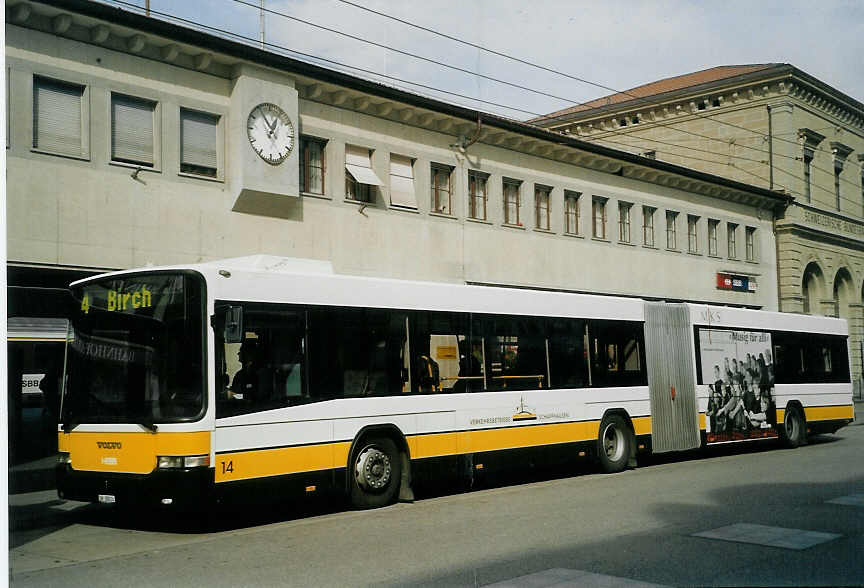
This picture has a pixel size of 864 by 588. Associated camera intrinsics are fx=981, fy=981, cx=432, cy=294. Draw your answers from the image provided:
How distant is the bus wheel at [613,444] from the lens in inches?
665

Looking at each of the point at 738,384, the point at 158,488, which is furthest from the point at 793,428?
the point at 158,488

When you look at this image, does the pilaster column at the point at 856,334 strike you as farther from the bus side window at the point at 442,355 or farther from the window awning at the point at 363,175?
the bus side window at the point at 442,355

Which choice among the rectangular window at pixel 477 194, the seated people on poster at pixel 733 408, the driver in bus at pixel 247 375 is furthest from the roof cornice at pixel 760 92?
the driver in bus at pixel 247 375

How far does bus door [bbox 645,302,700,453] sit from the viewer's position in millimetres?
18312

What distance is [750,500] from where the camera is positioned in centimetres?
1253

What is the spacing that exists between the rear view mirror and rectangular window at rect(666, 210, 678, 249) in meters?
27.3

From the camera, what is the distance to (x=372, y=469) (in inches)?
504

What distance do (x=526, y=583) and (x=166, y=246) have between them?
13.7 meters

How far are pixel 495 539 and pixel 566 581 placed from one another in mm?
2337

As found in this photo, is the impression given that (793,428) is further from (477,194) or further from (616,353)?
(477,194)

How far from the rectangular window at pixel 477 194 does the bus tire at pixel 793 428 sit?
33.0ft

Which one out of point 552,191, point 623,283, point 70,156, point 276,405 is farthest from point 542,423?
point 623,283

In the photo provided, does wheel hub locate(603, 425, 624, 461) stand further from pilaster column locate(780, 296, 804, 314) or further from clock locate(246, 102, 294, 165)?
pilaster column locate(780, 296, 804, 314)

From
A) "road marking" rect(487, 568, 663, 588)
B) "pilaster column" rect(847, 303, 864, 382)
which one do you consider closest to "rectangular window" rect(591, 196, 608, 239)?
"pilaster column" rect(847, 303, 864, 382)
